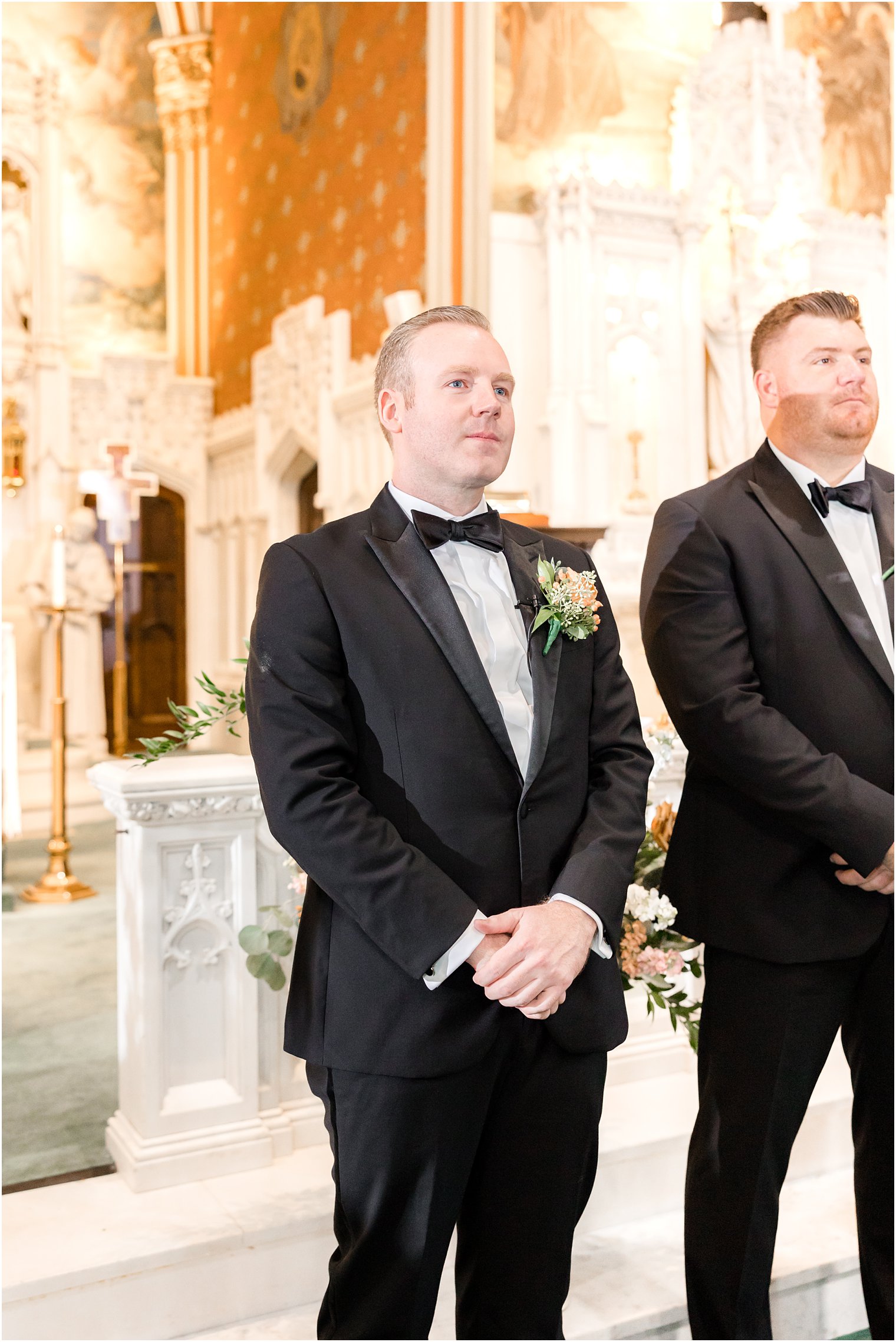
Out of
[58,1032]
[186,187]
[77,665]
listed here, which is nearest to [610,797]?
[58,1032]

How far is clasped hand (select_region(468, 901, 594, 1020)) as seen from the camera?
1637mm

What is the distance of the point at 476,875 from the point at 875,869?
0.68m

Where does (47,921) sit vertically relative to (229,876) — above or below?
below

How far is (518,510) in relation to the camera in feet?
16.6

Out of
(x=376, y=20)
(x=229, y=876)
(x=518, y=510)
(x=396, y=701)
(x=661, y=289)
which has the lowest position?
(x=229, y=876)

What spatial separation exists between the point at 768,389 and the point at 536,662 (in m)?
0.72

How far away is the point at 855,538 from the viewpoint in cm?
214

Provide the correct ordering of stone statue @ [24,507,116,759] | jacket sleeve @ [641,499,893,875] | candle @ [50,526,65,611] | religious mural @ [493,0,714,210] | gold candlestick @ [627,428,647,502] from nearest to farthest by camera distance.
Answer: jacket sleeve @ [641,499,893,875] → candle @ [50,526,65,611] → religious mural @ [493,0,714,210] → gold candlestick @ [627,428,647,502] → stone statue @ [24,507,116,759]

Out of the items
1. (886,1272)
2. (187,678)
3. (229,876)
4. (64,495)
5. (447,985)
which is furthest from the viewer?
(187,678)

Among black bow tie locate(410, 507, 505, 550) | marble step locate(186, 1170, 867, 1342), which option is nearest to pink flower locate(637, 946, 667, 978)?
marble step locate(186, 1170, 867, 1342)

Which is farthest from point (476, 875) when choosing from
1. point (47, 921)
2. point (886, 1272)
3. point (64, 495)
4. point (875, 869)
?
point (64, 495)

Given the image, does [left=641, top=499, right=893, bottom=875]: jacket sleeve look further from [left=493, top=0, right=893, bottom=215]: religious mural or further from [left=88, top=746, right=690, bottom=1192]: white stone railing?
[left=493, top=0, right=893, bottom=215]: religious mural

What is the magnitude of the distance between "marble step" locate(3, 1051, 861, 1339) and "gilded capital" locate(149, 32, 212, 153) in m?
11.1

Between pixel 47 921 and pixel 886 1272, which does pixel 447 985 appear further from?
pixel 47 921
